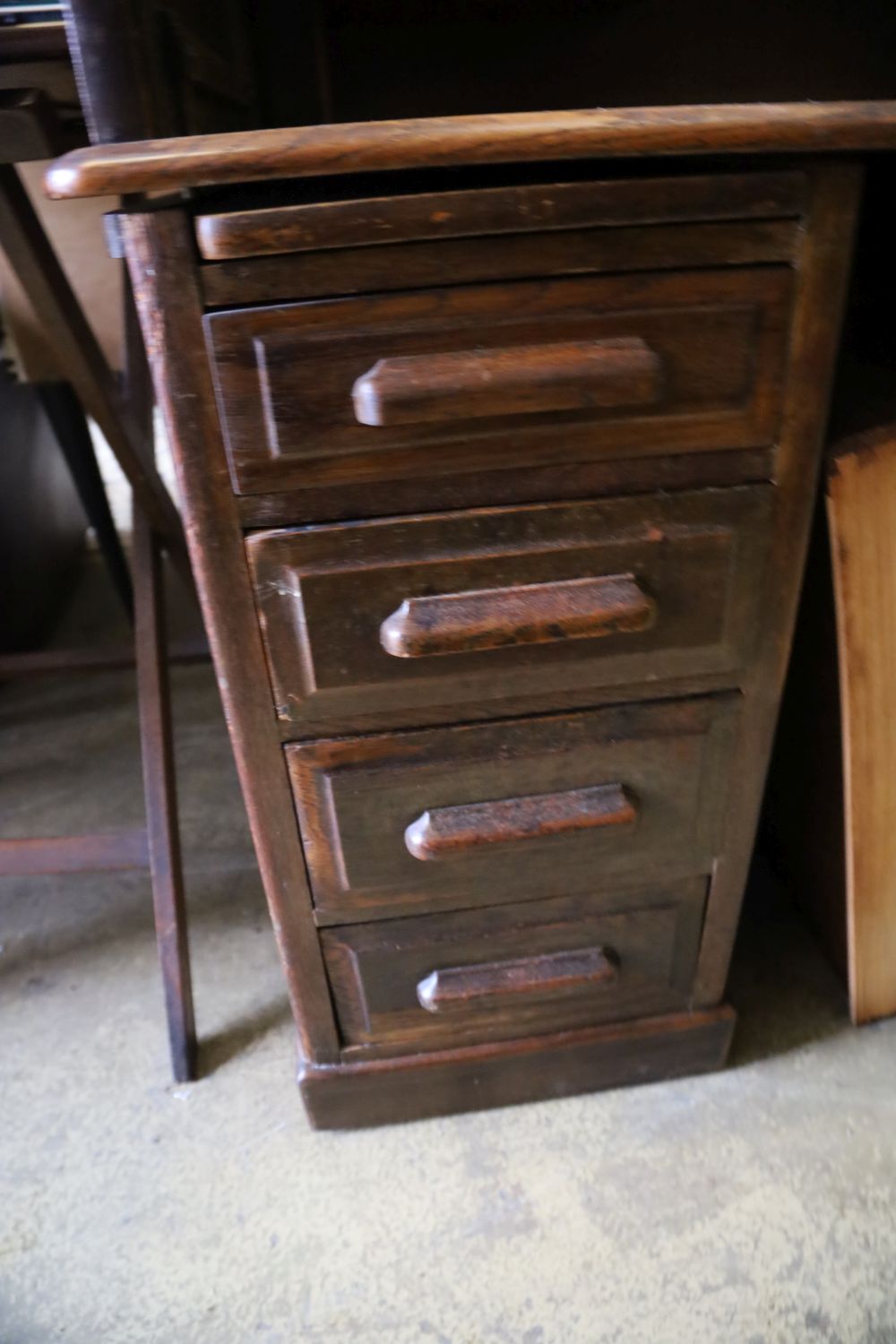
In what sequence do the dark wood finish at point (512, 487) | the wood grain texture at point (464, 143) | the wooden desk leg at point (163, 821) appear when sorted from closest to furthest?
the wood grain texture at point (464, 143), the dark wood finish at point (512, 487), the wooden desk leg at point (163, 821)

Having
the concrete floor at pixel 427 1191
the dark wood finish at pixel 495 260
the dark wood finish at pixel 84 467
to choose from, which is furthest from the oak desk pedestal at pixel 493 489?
the dark wood finish at pixel 84 467

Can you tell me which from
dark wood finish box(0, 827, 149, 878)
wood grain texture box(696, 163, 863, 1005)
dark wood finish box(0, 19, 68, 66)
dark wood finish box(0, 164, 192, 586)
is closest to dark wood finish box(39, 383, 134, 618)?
dark wood finish box(0, 164, 192, 586)

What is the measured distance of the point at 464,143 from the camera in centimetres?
45

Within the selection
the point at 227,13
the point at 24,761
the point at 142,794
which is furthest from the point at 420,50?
the point at 24,761

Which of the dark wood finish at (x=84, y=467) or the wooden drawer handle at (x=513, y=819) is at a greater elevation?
the wooden drawer handle at (x=513, y=819)

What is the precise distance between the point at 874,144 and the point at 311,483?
367 millimetres

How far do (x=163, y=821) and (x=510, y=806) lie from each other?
1.48 ft

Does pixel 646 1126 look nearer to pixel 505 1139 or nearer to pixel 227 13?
pixel 505 1139

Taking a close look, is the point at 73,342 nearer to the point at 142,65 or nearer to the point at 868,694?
the point at 142,65

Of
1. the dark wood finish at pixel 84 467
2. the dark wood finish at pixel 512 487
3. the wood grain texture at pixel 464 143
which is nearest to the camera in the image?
the wood grain texture at pixel 464 143

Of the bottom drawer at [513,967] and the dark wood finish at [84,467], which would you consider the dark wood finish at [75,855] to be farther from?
the dark wood finish at [84,467]

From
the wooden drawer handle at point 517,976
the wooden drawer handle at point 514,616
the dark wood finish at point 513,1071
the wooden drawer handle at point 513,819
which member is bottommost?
the dark wood finish at point 513,1071

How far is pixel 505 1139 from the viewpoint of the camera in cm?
87

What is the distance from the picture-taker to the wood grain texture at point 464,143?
0.44m
